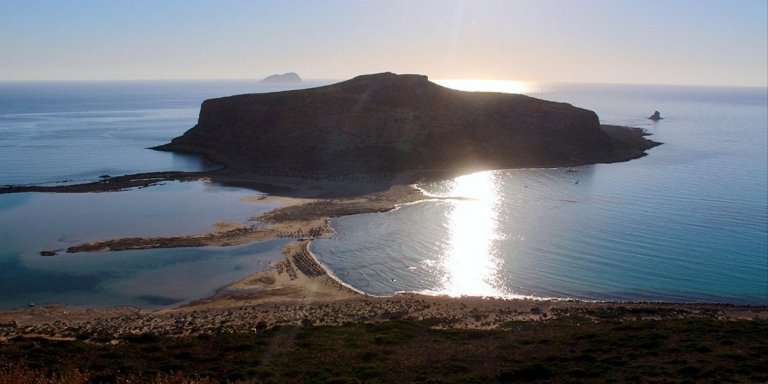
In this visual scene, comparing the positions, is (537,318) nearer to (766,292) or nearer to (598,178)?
(766,292)

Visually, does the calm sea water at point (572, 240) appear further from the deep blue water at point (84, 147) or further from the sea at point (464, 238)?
the deep blue water at point (84, 147)

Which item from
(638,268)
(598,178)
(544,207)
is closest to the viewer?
(638,268)

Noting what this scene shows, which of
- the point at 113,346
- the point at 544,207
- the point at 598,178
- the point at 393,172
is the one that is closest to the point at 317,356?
the point at 113,346

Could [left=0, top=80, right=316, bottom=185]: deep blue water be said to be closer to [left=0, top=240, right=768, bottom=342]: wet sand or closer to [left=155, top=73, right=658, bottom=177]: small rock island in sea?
[left=155, top=73, right=658, bottom=177]: small rock island in sea

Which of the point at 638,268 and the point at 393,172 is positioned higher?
the point at 393,172

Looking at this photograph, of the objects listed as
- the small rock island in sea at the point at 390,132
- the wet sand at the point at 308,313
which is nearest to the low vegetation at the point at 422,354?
the wet sand at the point at 308,313

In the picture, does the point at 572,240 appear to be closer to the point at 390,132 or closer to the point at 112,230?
the point at 112,230
